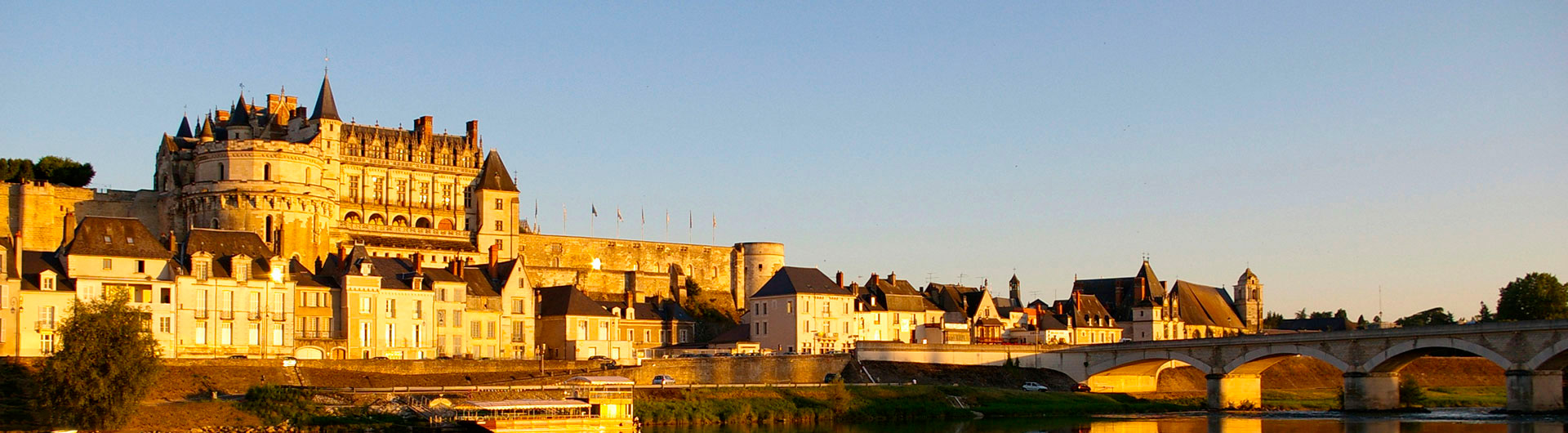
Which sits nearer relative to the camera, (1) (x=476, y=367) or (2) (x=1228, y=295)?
(1) (x=476, y=367)

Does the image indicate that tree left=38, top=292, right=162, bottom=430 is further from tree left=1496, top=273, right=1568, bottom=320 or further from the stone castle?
tree left=1496, top=273, right=1568, bottom=320

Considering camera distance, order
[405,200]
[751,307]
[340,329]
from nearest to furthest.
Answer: [340,329] → [751,307] → [405,200]

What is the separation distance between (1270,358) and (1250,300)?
4155 cm

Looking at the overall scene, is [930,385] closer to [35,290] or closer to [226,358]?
[226,358]

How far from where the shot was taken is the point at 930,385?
223 feet

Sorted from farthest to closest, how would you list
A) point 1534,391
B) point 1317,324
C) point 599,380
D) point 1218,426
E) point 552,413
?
1. point 1317,324
2. point 1534,391
3. point 1218,426
4. point 599,380
5. point 552,413

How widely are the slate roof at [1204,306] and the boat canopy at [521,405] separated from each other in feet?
196

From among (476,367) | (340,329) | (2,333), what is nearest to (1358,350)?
(476,367)

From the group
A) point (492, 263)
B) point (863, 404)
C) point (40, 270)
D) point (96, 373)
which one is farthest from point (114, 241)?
point (863, 404)

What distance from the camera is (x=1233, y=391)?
72562mm

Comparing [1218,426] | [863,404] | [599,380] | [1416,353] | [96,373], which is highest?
[96,373]

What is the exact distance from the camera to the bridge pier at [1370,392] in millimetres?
66375

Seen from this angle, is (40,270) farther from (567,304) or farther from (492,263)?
(567,304)

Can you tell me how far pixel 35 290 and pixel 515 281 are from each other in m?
21.9
